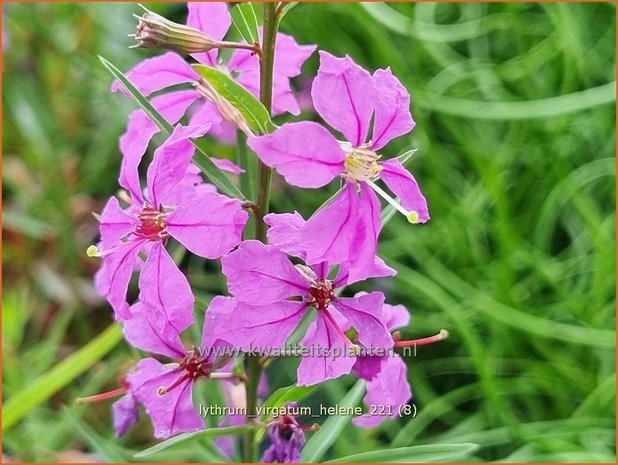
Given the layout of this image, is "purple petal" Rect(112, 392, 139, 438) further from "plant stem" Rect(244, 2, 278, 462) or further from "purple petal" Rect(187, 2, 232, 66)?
"purple petal" Rect(187, 2, 232, 66)

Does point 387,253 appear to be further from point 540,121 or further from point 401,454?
point 401,454

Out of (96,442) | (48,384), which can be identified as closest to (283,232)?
(96,442)

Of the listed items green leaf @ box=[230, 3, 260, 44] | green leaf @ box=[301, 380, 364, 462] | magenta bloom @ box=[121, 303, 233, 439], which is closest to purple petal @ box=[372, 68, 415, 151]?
green leaf @ box=[230, 3, 260, 44]

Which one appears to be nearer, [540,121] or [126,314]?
[126,314]

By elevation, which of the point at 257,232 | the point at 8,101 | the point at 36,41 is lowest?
the point at 257,232

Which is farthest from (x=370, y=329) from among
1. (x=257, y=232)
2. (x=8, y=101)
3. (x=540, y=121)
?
(x=8, y=101)

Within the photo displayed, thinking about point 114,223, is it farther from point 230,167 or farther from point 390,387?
point 390,387
